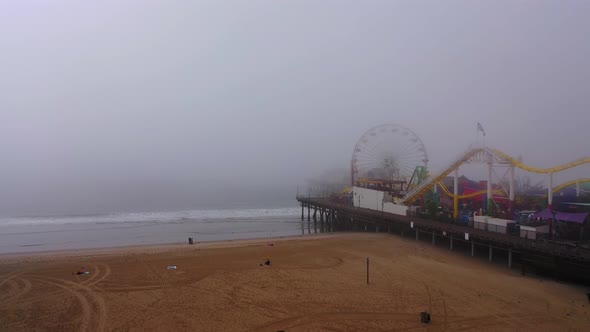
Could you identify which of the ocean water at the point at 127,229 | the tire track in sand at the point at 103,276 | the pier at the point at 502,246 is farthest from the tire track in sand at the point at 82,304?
the pier at the point at 502,246

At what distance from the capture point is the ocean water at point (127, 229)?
32219 millimetres

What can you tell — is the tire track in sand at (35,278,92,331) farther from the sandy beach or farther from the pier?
the pier

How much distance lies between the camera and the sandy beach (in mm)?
12227

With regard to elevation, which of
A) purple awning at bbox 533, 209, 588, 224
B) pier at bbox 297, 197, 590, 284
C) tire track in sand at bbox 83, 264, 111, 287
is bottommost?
tire track in sand at bbox 83, 264, 111, 287

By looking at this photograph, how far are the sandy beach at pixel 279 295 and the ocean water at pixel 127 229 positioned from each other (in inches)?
403

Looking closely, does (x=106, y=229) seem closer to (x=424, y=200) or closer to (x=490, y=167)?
(x=424, y=200)

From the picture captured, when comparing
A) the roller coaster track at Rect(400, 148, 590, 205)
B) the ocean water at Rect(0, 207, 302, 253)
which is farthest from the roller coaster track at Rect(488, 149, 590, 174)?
the ocean water at Rect(0, 207, 302, 253)

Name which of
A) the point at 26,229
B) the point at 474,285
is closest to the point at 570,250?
the point at 474,285

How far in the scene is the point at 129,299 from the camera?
1448 centimetres

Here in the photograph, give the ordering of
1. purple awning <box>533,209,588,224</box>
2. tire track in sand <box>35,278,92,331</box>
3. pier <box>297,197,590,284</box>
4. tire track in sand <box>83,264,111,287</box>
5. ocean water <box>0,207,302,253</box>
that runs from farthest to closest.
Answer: ocean water <box>0,207,302,253</box>, purple awning <box>533,209,588,224</box>, pier <box>297,197,590,284</box>, tire track in sand <box>83,264,111,287</box>, tire track in sand <box>35,278,92,331</box>

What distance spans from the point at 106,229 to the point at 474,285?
3688 centimetres

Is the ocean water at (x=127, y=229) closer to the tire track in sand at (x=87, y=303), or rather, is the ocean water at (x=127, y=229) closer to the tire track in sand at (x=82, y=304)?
the tire track in sand at (x=82, y=304)

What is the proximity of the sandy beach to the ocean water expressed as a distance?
403 inches

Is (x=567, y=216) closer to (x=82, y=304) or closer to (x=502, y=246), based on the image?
(x=502, y=246)
